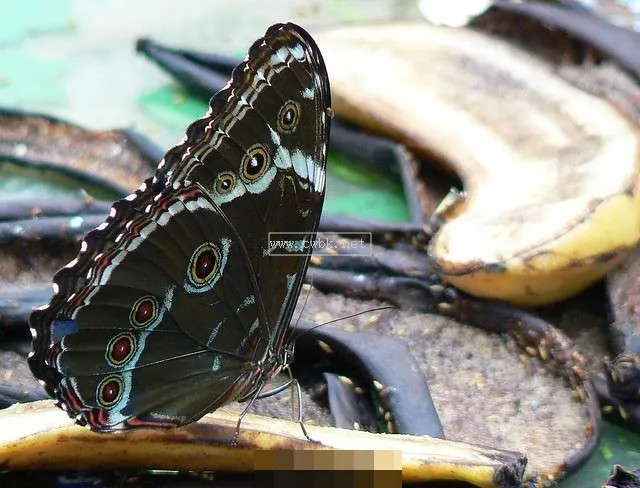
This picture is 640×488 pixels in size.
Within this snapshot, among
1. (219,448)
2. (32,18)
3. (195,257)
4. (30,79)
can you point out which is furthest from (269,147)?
(32,18)

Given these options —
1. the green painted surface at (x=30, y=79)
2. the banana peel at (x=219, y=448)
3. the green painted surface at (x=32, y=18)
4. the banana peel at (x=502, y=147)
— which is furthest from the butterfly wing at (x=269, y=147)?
the green painted surface at (x=32, y=18)

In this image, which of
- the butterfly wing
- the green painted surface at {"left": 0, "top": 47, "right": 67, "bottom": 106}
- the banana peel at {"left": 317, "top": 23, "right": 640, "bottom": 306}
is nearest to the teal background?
the green painted surface at {"left": 0, "top": 47, "right": 67, "bottom": 106}

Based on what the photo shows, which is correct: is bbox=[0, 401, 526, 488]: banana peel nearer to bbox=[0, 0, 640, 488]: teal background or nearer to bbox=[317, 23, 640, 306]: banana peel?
bbox=[317, 23, 640, 306]: banana peel

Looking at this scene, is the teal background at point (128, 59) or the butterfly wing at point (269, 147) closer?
the butterfly wing at point (269, 147)

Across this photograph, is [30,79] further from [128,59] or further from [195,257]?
[195,257]

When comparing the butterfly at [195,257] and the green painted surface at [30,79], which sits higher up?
the butterfly at [195,257]

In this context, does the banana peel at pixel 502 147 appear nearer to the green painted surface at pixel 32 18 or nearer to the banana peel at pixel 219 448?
the banana peel at pixel 219 448
